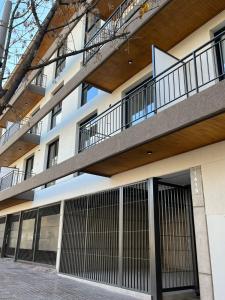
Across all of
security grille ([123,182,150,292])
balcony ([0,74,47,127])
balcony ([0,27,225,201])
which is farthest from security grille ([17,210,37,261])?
security grille ([123,182,150,292])

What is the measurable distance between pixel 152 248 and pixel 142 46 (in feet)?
19.4

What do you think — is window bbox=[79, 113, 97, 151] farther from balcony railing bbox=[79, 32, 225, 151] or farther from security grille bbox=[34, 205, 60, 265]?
security grille bbox=[34, 205, 60, 265]

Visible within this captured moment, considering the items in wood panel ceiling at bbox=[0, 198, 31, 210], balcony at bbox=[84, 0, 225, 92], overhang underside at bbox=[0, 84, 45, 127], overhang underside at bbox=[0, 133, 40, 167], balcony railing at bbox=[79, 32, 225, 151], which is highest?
overhang underside at bbox=[0, 84, 45, 127]

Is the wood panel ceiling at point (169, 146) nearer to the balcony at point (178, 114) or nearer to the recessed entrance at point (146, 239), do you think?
the balcony at point (178, 114)

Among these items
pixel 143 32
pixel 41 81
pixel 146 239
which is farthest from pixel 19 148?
pixel 146 239

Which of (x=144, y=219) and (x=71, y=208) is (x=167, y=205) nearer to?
(x=144, y=219)

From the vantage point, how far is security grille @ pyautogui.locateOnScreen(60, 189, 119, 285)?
9387mm

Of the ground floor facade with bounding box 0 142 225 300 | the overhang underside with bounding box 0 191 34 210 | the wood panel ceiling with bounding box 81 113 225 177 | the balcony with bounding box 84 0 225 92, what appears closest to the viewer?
the wood panel ceiling with bounding box 81 113 225 177

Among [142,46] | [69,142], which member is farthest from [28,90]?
[142,46]

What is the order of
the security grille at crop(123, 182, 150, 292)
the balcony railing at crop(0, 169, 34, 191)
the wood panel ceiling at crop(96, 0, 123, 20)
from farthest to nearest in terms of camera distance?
the balcony railing at crop(0, 169, 34, 191), the wood panel ceiling at crop(96, 0, 123, 20), the security grille at crop(123, 182, 150, 292)

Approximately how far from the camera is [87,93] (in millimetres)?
13930

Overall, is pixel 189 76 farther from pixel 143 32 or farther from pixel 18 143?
pixel 18 143

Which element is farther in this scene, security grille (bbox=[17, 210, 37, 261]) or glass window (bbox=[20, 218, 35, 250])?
glass window (bbox=[20, 218, 35, 250])

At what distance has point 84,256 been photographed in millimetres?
10625
